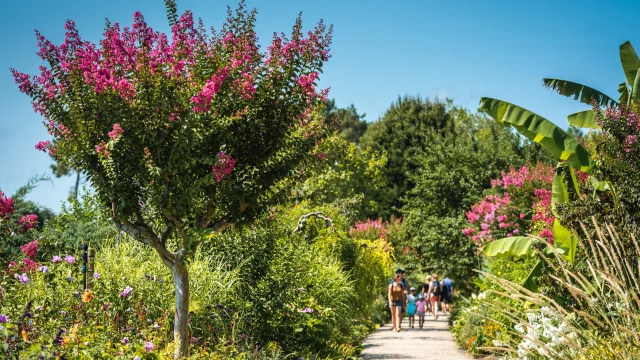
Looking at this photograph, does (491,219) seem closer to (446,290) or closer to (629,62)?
(446,290)

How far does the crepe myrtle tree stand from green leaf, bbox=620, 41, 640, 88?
590cm

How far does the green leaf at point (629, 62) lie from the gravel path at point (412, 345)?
5768mm

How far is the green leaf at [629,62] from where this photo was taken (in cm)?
1022

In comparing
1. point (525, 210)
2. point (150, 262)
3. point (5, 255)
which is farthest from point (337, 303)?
point (525, 210)

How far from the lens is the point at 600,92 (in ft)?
36.9

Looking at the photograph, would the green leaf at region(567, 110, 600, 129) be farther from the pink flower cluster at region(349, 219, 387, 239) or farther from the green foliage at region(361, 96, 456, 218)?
the green foliage at region(361, 96, 456, 218)

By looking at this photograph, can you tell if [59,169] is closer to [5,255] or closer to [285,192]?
[5,255]

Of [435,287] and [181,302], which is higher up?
[435,287]

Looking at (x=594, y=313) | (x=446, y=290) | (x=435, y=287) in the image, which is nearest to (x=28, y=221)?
(x=594, y=313)

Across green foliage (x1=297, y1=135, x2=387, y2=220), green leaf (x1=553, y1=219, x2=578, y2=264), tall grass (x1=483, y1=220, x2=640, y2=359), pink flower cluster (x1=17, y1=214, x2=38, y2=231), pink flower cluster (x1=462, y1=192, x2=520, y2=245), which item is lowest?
tall grass (x1=483, y1=220, x2=640, y2=359)

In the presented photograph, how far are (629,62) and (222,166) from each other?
746cm

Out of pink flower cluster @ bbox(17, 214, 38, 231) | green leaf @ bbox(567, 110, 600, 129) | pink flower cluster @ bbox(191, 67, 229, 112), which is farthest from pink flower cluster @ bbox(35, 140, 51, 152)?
green leaf @ bbox(567, 110, 600, 129)

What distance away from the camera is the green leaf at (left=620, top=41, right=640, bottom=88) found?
1022cm

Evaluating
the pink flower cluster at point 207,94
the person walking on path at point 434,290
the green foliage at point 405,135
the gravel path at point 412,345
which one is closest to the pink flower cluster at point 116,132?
the pink flower cluster at point 207,94
